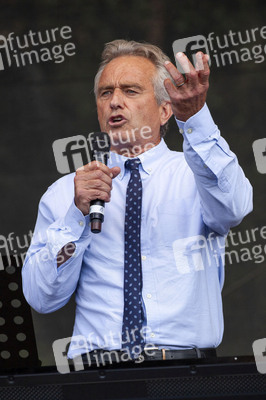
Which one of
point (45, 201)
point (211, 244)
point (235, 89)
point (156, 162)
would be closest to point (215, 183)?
point (211, 244)

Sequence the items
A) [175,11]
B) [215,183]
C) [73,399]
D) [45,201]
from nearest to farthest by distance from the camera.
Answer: [73,399], [215,183], [45,201], [175,11]

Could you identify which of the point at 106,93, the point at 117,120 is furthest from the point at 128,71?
the point at 117,120

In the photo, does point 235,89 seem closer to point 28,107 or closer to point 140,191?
point 28,107

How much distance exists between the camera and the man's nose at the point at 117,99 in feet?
7.23

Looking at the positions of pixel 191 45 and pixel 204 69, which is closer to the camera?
pixel 204 69

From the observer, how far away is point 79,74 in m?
3.58

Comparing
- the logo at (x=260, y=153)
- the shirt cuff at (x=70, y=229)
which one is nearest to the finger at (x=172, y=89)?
the shirt cuff at (x=70, y=229)

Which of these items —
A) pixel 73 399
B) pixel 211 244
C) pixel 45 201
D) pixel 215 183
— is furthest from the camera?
pixel 45 201

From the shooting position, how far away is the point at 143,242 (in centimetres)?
204

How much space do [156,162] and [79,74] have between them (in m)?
1.48

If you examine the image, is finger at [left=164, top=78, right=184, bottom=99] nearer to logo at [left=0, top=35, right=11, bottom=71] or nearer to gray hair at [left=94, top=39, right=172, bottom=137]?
gray hair at [left=94, top=39, right=172, bottom=137]

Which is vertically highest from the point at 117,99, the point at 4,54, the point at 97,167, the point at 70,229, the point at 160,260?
the point at 4,54

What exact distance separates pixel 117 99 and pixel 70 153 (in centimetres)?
115

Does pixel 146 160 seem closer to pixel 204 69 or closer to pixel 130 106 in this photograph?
pixel 130 106
